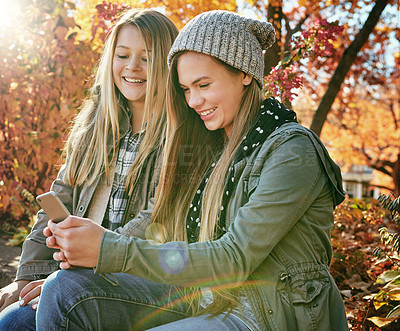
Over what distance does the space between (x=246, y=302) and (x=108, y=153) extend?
144 cm

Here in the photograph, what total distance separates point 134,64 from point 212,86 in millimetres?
901

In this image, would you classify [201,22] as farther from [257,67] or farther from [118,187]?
[118,187]

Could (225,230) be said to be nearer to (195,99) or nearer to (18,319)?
(195,99)

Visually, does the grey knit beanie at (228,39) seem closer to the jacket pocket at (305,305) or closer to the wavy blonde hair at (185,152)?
the wavy blonde hair at (185,152)

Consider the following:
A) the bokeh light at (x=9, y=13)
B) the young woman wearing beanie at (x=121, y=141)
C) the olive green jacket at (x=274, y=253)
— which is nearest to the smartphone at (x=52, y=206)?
the olive green jacket at (x=274, y=253)

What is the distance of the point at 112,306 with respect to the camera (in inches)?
72.9

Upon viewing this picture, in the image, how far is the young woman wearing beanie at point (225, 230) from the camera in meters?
1.59

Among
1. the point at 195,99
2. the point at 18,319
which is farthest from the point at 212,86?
the point at 18,319

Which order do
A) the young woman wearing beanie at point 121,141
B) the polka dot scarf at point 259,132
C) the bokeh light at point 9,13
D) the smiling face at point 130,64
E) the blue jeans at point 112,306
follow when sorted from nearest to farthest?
the blue jeans at point 112,306, the polka dot scarf at point 259,132, the young woman wearing beanie at point 121,141, the smiling face at point 130,64, the bokeh light at point 9,13

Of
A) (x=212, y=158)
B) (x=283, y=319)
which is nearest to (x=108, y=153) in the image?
(x=212, y=158)

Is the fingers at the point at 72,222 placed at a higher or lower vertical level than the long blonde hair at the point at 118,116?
lower

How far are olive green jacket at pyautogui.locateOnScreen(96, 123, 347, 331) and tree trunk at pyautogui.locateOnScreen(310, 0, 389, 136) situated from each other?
12.5 ft

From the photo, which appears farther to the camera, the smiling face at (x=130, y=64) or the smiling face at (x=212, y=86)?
the smiling face at (x=130, y=64)

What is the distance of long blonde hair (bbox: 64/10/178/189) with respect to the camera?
2699 millimetres
